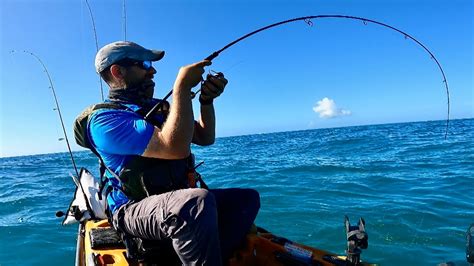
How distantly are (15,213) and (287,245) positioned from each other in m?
8.77

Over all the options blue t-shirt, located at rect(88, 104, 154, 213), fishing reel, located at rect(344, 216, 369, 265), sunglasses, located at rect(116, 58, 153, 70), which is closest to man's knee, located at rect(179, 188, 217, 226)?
blue t-shirt, located at rect(88, 104, 154, 213)

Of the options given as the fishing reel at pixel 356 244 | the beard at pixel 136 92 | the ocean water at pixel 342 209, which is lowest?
the ocean water at pixel 342 209

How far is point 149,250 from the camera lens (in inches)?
119

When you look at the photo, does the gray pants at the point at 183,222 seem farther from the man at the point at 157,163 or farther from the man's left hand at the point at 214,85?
the man's left hand at the point at 214,85

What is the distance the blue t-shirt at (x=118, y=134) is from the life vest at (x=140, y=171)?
0.06 m

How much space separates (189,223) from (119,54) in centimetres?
139

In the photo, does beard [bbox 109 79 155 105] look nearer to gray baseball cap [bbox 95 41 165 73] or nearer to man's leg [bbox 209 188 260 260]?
gray baseball cap [bbox 95 41 165 73]

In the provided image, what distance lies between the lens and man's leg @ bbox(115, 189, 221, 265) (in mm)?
2553

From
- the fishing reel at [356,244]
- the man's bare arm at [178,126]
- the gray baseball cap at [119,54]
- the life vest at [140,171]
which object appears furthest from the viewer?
the fishing reel at [356,244]

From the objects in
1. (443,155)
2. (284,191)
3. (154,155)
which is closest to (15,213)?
(284,191)

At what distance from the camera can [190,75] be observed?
2.61 m

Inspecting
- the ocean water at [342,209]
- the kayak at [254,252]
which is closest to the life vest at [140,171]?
the kayak at [254,252]

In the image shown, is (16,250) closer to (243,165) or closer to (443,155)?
(243,165)

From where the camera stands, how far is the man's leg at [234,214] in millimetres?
3359
